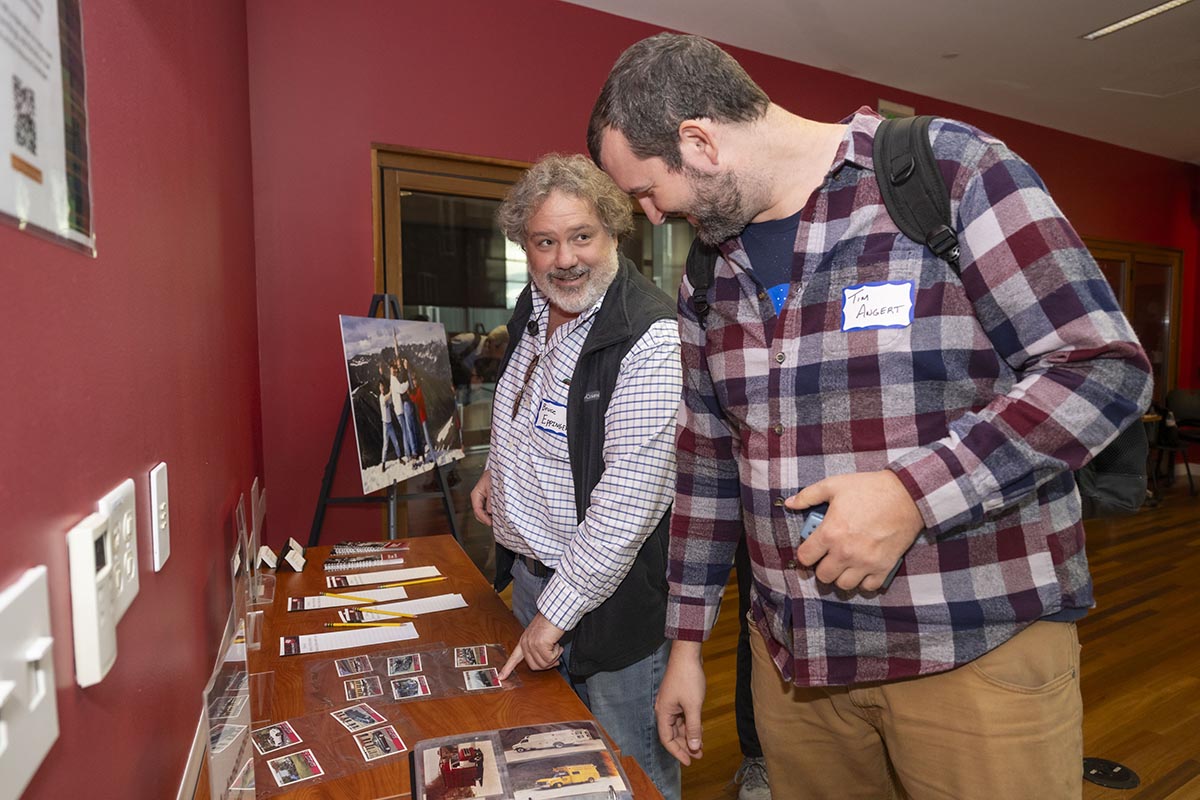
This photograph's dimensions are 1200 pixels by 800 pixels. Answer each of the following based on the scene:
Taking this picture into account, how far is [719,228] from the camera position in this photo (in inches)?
44.3

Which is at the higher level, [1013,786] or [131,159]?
[131,159]

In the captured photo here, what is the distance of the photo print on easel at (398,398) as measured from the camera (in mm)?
2883

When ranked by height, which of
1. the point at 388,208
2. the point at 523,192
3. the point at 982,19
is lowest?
the point at 523,192

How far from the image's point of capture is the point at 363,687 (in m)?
1.26

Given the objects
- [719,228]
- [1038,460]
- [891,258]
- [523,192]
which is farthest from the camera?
[523,192]

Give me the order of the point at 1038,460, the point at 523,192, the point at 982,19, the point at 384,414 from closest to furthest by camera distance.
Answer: the point at 1038,460 → the point at 523,192 → the point at 384,414 → the point at 982,19

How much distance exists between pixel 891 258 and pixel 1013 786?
0.69 metres

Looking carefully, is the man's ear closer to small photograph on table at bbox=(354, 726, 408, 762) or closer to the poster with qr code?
the poster with qr code

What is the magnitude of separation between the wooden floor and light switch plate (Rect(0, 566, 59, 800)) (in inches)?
89.9

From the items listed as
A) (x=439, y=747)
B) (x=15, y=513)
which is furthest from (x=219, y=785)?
(x=15, y=513)

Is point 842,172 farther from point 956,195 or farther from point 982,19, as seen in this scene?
point 982,19

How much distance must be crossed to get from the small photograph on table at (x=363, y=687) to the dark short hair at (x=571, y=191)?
1074mm

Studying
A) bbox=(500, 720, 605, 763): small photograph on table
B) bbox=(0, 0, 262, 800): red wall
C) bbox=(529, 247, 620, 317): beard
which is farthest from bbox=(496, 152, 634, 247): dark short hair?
bbox=(500, 720, 605, 763): small photograph on table

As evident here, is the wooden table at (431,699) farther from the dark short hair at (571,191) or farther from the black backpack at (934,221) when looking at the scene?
the dark short hair at (571,191)
